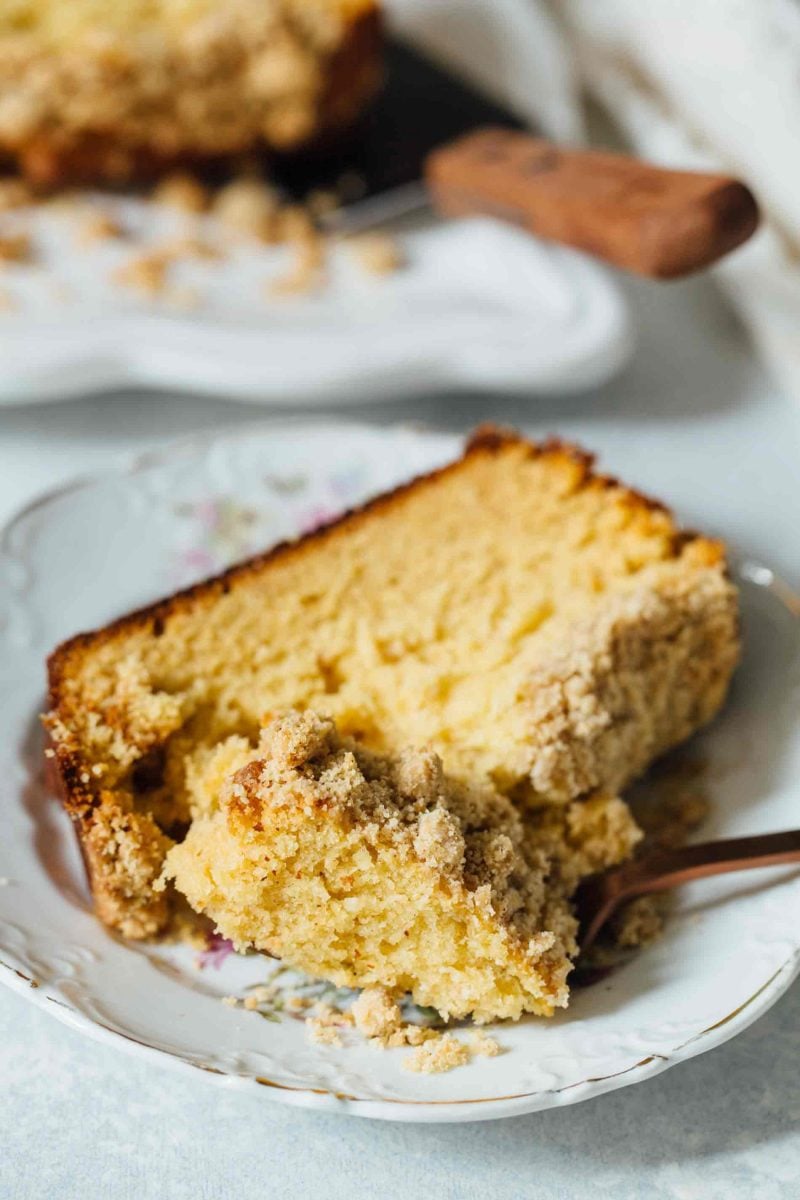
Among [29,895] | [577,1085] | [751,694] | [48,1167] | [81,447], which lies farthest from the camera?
[81,447]

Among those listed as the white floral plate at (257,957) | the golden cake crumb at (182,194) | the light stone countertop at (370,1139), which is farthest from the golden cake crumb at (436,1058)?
the golden cake crumb at (182,194)

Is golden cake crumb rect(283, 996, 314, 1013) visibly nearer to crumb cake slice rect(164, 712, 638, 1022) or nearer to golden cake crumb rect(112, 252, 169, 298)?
crumb cake slice rect(164, 712, 638, 1022)

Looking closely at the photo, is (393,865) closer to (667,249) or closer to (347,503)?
(347,503)

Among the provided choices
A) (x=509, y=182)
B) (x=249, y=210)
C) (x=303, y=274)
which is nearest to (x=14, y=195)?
(x=249, y=210)

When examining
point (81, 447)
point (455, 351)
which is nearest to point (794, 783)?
point (455, 351)

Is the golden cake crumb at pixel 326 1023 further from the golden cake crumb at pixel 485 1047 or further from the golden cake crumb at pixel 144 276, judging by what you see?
the golden cake crumb at pixel 144 276

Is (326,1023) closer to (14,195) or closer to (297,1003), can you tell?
(297,1003)
